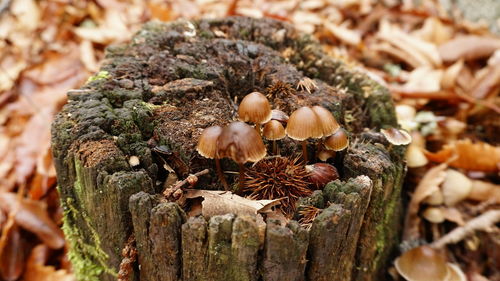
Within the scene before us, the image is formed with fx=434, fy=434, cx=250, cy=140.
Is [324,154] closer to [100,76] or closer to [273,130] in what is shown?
[273,130]

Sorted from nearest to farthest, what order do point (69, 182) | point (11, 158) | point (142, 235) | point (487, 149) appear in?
point (142, 235) → point (69, 182) → point (487, 149) → point (11, 158)

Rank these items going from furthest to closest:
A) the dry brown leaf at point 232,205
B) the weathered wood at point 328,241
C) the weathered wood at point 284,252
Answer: the dry brown leaf at point 232,205 < the weathered wood at point 328,241 < the weathered wood at point 284,252

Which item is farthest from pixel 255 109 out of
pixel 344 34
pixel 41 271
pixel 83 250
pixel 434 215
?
pixel 344 34

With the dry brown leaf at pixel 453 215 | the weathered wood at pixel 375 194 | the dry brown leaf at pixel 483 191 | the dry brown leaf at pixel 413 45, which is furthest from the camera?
the dry brown leaf at pixel 413 45

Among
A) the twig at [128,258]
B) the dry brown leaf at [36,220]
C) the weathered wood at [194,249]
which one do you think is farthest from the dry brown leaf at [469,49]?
the dry brown leaf at [36,220]

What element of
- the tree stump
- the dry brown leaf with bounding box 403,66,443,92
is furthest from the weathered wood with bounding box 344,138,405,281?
the dry brown leaf with bounding box 403,66,443,92

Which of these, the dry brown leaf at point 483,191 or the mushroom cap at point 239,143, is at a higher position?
the mushroom cap at point 239,143

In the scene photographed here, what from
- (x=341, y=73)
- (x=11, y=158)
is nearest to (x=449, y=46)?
(x=341, y=73)

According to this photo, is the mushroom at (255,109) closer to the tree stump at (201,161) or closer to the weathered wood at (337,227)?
the tree stump at (201,161)

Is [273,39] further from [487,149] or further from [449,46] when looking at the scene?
[449,46]
